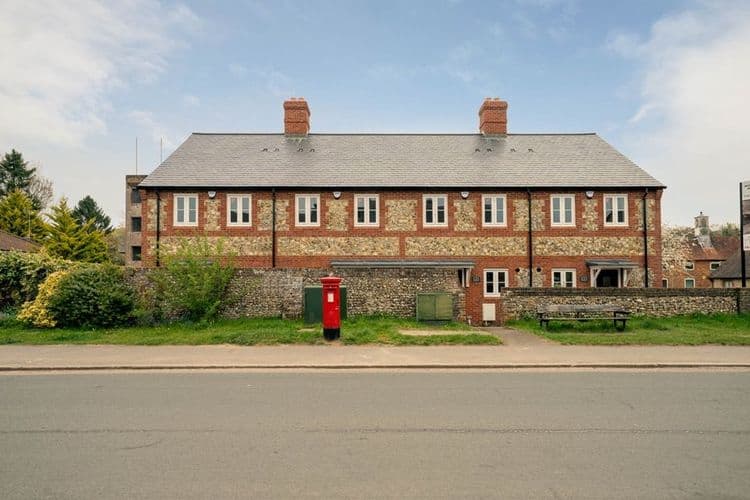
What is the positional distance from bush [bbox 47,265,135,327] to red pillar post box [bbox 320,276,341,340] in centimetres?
708

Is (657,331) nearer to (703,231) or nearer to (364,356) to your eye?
(364,356)

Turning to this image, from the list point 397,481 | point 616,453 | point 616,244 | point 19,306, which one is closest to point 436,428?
point 397,481

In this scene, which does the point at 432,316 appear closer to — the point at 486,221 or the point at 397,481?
the point at 486,221

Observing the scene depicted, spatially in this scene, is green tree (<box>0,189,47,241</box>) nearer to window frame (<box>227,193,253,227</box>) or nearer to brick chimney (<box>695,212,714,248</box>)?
window frame (<box>227,193,253,227</box>)

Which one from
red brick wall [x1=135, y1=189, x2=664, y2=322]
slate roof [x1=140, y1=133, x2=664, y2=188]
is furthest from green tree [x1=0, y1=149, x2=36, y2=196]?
red brick wall [x1=135, y1=189, x2=664, y2=322]

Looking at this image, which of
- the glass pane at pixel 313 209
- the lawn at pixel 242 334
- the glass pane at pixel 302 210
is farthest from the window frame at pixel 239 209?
the lawn at pixel 242 334

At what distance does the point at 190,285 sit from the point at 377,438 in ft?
40.1

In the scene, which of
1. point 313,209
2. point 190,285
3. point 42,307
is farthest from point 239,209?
point 42,307

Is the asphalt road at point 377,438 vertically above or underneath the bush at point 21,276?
underneath

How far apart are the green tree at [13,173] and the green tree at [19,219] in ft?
33.1

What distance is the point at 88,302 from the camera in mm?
15836

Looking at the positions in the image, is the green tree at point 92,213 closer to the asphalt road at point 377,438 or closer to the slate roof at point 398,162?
the slate roof at point 398,162

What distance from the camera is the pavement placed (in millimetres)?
10891

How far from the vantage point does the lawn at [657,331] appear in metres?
13.5
